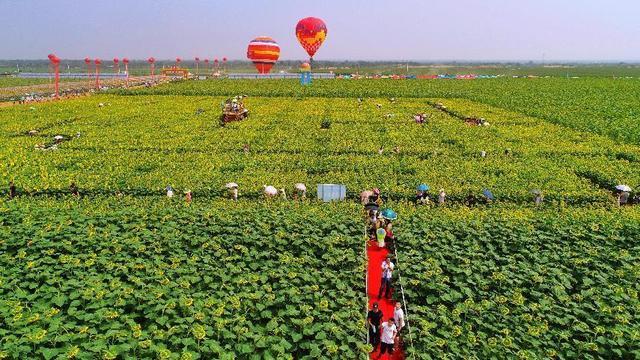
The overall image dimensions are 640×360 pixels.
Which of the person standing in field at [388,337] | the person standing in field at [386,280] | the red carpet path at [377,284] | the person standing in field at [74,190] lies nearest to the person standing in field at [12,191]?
the person standing in field at [74,190]

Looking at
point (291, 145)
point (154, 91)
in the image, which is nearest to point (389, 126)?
point (291, 145)

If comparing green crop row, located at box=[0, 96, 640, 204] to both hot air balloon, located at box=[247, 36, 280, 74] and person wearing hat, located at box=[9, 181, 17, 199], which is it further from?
hot air balloon, located at box=[247, 36, 280, 74]

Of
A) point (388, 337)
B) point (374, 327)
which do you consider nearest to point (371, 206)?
point (374, 327)

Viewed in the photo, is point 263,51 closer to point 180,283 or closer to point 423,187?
point 423,187

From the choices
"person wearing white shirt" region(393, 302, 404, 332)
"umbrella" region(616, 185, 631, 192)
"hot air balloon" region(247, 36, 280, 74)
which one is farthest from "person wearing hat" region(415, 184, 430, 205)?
"hot air balloon" region(247, 36, 280, 74)

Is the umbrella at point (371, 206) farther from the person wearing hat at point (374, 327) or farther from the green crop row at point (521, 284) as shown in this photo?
the person wearing hat at point (374, 327)

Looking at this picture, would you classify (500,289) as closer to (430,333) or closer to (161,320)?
(430,333)
